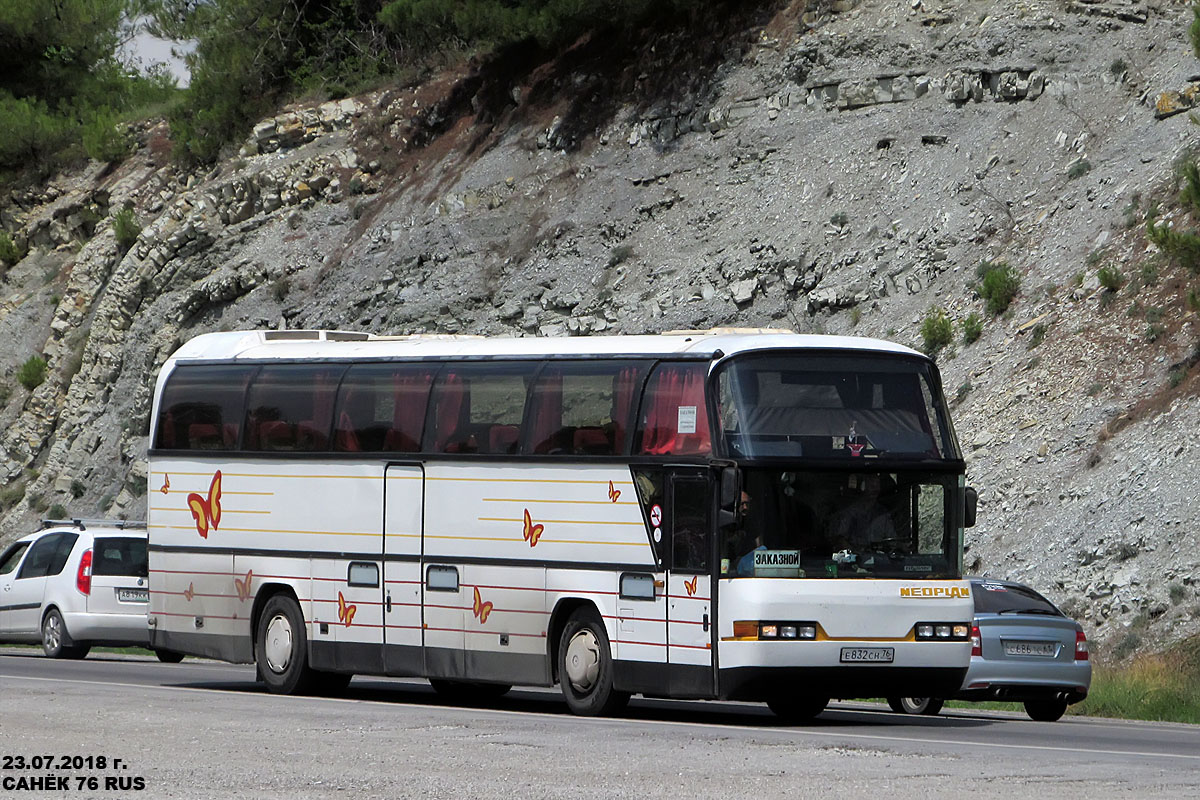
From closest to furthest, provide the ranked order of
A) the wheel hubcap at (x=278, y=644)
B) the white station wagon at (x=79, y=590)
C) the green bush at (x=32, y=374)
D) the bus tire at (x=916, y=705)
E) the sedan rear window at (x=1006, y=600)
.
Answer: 1. the sedan rear window at (x=1006, y=600)
2. the bus tire at (x=916, y=705)
3. the wheel hubcap at (x=278, y=644)
4. the white station wagon at (x=79, y=590)
5. the green bush at (x=32, y=374)

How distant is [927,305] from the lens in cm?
3300

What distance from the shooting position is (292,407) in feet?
63.7

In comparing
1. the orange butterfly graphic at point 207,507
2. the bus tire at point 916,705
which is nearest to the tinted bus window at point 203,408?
the orange butterfly graphic at point 207,507

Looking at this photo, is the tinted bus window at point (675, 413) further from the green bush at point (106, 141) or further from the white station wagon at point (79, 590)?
the green bush at point (106, 141)

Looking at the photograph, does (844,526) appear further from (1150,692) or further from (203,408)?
(203,408)

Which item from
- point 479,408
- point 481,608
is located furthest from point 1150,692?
point 479,408

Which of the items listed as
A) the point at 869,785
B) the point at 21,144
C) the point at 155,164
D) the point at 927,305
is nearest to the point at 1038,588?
the point at 927,305

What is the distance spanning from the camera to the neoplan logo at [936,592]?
15.7 m

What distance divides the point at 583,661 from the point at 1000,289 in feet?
55.8

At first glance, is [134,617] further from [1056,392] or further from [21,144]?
[21,144]

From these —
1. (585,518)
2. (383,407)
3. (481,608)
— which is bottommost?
(481,608)

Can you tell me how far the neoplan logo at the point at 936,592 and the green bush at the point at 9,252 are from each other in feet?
152

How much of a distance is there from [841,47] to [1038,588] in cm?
1681

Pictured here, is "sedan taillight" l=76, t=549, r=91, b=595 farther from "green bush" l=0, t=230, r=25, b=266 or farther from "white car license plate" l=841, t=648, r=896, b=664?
"green bush" l=0, t=230, r=25, b=266
